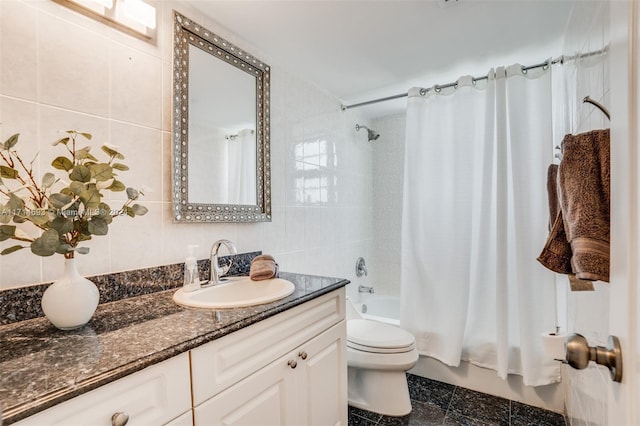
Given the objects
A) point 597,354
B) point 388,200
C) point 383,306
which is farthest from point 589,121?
point 383,306

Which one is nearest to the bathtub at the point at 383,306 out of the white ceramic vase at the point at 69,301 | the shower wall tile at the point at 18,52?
the white ceramic vase at the point at 69,301

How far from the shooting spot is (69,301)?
84cm

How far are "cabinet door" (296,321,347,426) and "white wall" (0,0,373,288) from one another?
0.64 metres

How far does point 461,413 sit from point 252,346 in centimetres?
154

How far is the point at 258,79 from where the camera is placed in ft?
5.76

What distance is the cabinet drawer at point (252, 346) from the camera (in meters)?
0.86

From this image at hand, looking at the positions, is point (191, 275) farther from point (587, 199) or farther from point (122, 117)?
point (587, 199)

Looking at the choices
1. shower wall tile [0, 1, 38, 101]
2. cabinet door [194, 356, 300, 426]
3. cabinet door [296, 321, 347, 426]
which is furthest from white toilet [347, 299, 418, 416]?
shower wall tile [0, 1, 38, 101]

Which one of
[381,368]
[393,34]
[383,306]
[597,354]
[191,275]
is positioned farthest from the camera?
[383,306]

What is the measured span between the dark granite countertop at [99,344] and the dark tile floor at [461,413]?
1.15 meters

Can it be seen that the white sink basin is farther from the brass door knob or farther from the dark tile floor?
the dark tile floor

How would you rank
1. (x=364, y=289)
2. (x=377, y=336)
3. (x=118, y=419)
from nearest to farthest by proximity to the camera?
(x=118, y=419) → (x=377, y=336) → (x=364, y=289)

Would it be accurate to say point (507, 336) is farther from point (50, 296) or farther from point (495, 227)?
point (50, 296)

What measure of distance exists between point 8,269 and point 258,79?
137 centimetres
